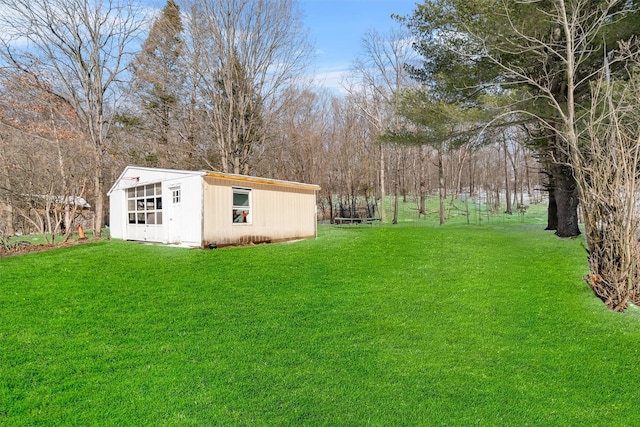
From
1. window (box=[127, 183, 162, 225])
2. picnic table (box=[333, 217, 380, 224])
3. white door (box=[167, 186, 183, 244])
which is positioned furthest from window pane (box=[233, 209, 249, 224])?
picnic table (box=[333, 217, 380, 224])

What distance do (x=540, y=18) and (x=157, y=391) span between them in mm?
10221

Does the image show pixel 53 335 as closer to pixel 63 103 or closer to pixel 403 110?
pixel 403 110

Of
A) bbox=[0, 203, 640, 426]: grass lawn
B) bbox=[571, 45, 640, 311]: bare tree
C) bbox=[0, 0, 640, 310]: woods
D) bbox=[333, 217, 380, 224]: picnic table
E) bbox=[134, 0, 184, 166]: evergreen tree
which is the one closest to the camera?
bbox=[0, 203, 640, 426]: grass lawn

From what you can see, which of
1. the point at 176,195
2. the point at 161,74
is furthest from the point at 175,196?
the point at 161,74

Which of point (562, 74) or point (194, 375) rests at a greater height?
point (562, 74)

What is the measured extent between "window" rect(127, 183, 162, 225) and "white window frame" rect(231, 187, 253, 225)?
7.17ft

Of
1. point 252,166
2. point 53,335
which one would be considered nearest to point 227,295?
point 53,335

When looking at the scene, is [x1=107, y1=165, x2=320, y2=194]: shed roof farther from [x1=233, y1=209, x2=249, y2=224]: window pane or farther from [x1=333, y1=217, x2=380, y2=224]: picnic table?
[x1=333, y1=217, x2=380, y2=224]: picnic table

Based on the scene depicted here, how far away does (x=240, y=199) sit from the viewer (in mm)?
10359

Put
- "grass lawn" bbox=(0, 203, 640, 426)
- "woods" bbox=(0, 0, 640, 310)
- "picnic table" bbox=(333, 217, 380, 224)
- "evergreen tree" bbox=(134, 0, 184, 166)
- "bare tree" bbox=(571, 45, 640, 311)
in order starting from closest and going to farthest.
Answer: "grass lawn" bbox=(0, 203, 640, 426), "bare tree" bbox=(571, 45, 640, 311), "woods" bbox=(0, 0, 640, 310), "evergreen tree" bbox=(134, 0, 184, 166), "picnic table" bbox=(333, 217, 380, 224)

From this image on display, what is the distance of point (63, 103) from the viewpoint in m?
15.8

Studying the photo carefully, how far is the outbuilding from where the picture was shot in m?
9.51

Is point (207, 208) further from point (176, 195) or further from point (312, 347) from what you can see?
point (312, 347)

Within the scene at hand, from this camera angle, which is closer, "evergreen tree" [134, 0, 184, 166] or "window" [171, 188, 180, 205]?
"window" [171, 188, 180, 205]
